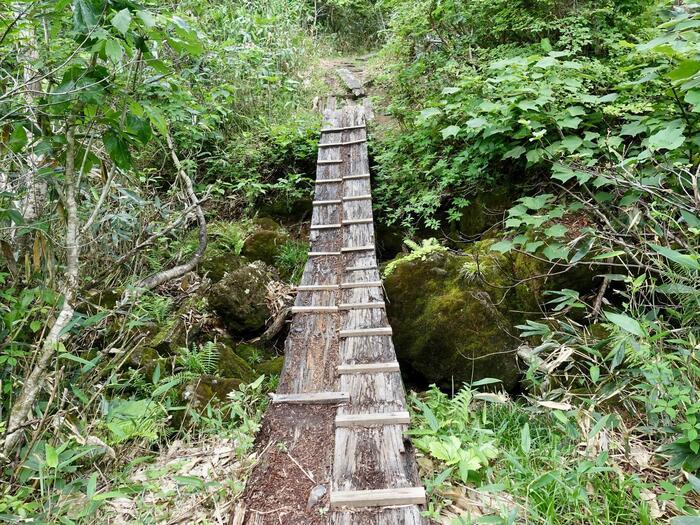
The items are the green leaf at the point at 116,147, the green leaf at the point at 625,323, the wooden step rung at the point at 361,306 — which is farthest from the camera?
the wooden step rung at the point at 361,306

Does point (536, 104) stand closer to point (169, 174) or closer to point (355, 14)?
point (169, 174)

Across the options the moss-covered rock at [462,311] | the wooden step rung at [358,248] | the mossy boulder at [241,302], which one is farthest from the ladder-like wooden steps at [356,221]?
the mossy boulder at [241,302]

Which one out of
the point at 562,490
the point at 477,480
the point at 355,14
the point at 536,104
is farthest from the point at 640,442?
the point at 355,14

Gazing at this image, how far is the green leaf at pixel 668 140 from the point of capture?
265cm

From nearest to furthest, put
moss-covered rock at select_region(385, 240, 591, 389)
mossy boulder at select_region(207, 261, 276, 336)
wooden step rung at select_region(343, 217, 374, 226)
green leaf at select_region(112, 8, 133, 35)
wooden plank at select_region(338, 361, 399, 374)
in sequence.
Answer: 1. green leaf at select_region(112, 8, 133, 35)
2. wooden plank at select_region(338, 361, 399, 374)
3. moss-covered rock at select_region(385, 240, 591, 389)
4. mossy boulder at select_region(207, 261, 276, 336)
5. wooden step rung at select_region(343, 217, 374, 226)

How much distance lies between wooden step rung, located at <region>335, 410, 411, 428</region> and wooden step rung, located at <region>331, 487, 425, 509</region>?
1.43 feet

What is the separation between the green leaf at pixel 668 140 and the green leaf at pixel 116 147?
3.37 m

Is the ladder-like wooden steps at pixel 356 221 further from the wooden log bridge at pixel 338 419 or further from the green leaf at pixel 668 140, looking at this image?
the green leaf at pixel 668 140

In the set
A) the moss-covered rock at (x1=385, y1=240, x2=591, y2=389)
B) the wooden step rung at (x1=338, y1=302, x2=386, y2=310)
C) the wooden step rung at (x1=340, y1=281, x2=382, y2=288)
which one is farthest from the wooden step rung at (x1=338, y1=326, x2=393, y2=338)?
the moss-covered rock at (x1=385, y1=240, x2=591, y2=389)

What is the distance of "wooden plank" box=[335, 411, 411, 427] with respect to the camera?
2.23 metres

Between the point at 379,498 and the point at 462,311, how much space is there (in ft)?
6.78

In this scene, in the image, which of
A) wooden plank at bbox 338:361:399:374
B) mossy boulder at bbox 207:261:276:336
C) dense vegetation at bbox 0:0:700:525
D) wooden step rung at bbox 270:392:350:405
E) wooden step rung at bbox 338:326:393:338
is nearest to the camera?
dense vegetation at bbox 0:0:700:525

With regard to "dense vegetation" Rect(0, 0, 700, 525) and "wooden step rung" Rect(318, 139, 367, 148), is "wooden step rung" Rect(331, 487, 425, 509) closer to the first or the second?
"dense vegetation" Rect(0, 0, 700, 525)

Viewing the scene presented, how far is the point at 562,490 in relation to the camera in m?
1.87
